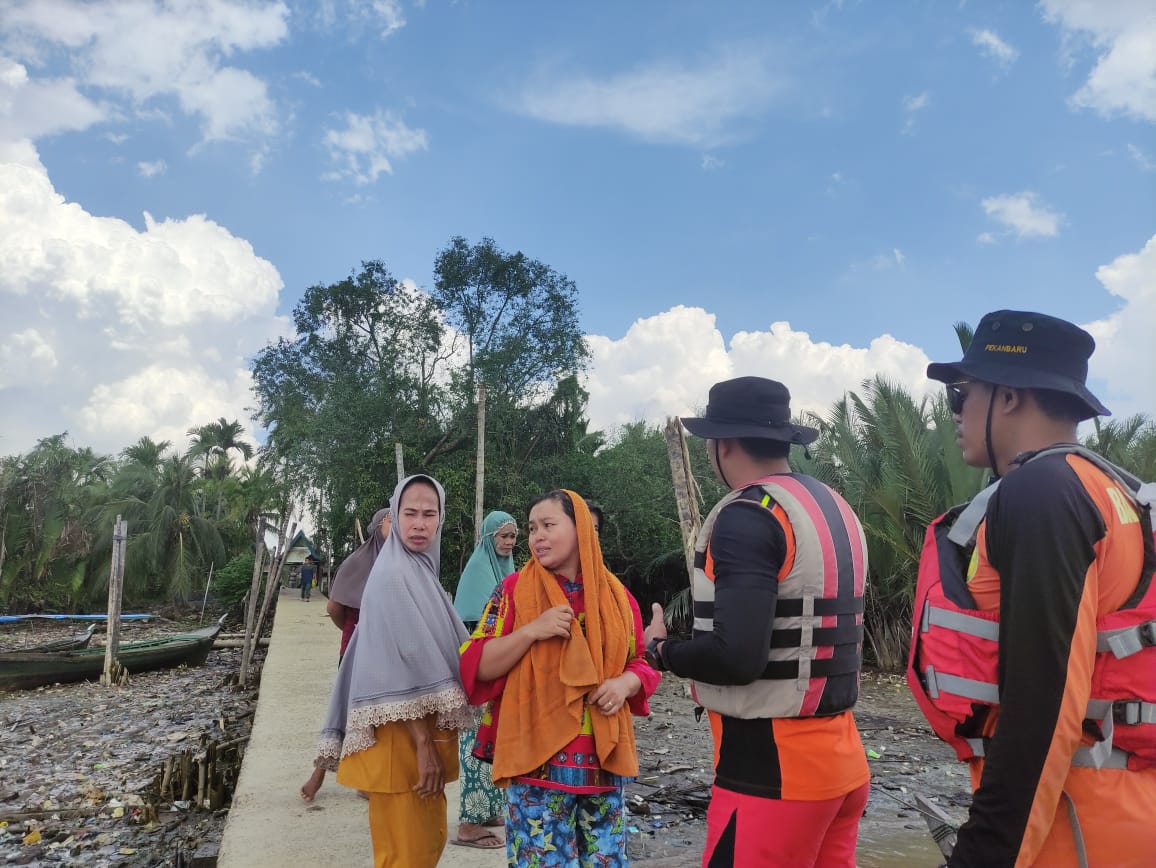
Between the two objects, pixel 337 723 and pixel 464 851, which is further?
pixel 464 851

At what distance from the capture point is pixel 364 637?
2807 mm

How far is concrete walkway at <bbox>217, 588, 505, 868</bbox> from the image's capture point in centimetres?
383

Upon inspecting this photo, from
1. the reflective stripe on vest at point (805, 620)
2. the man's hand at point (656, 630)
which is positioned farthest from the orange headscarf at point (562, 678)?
the reflective stripe on vest at point (805, 620)

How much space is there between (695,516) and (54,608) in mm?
20825

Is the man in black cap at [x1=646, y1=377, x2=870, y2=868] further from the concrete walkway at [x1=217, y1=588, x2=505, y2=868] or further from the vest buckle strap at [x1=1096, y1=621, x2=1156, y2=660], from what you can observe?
the concrete walkway at [x1=217, y1=588, x2=505, y2=868]

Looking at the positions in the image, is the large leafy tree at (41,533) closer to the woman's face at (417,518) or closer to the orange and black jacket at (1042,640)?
the woman's face at (417,518)

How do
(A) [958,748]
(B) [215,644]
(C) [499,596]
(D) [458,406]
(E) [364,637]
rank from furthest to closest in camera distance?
A: (D) [458,406] → (B) [215,644] → (E) [364,637] → (C) [499,596] → (A) [958,748]

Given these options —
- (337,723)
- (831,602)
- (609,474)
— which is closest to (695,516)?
(337,723)

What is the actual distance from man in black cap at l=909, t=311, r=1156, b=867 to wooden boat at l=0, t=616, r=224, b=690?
14836mm

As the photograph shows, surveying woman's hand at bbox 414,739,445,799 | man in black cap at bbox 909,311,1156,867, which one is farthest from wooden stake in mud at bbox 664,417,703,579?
man in black cap at bbox 909,311,1156,867

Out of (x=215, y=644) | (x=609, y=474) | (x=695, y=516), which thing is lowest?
(x=215, y=644)

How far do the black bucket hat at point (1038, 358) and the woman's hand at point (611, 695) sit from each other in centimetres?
138

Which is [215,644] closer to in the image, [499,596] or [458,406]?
[458,406]

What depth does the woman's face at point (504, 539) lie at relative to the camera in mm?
4312
